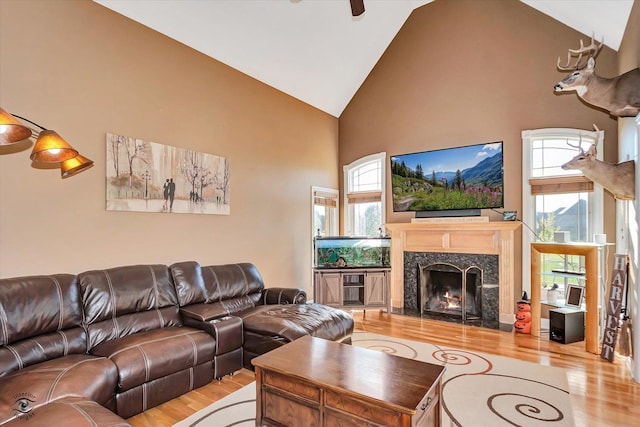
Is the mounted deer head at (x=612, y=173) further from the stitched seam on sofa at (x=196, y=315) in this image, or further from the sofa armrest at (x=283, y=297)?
the stitched seam on sofa at (x=196, y=315)

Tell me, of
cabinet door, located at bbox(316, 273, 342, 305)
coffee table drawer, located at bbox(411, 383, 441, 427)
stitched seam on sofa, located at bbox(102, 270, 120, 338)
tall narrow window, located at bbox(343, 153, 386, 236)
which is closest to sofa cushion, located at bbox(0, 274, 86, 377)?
stitched seam on sofa, located at bbox(102, 270, 120, 338)

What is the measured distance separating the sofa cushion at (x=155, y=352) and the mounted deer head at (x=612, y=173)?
4.32 m

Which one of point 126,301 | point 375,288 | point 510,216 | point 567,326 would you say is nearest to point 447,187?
point 510,216

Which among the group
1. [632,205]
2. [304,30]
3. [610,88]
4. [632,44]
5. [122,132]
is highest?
[304,30]

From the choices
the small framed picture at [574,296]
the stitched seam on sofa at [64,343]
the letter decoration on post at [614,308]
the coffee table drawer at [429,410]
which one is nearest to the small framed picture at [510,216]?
the small framed picture at [574,296]

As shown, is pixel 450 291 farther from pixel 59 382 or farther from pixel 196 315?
pixel 59 382

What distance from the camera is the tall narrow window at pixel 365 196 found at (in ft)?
21.7

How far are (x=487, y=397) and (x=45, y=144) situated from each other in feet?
12.9

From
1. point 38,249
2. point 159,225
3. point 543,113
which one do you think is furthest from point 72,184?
point 543,113

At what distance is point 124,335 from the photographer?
312 centimetres

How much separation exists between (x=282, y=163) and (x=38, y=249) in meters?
3.43

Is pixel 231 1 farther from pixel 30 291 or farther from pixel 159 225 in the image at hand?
pixel 30 291

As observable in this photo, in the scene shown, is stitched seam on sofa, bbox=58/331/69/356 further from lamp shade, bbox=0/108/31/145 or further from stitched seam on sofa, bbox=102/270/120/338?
lamp shade, bbox=0/108/31/145

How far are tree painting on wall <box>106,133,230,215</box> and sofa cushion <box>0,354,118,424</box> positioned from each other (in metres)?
1.62
